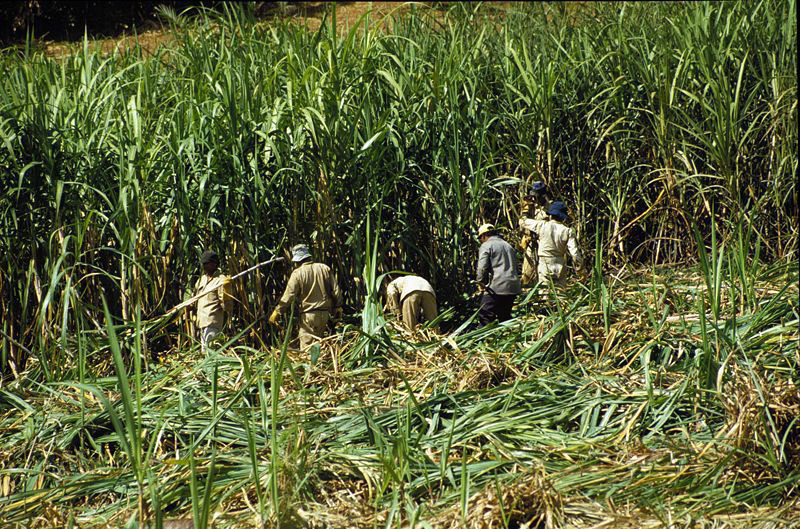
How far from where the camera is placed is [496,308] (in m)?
5.69

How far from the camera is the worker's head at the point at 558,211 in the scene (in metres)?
6.21

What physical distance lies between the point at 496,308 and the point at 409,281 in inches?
22.8

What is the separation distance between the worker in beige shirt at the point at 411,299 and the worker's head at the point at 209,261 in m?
1.05

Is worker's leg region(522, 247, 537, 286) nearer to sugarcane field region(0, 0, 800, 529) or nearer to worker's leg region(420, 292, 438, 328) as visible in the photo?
sugarcane field region(0, 0, 800, 529)

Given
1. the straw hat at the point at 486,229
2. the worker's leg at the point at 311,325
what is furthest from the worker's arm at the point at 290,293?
the straw hat at the point at 486,229

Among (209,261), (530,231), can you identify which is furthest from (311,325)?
(530,231)

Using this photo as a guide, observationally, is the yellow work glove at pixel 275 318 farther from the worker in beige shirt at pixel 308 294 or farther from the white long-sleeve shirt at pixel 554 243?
the white long-sleeve shirt at pixel 554 243

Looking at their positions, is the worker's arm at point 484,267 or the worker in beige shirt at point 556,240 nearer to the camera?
→ the worker's arm at point 484,267

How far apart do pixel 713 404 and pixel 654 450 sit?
0.37 m

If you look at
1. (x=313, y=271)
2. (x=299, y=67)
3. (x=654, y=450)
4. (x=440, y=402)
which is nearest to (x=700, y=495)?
(x=654, y=450)

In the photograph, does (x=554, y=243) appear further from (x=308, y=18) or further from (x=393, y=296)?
(x=308, y=18)

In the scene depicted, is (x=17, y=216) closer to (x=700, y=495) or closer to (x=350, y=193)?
(x=350, y=193)

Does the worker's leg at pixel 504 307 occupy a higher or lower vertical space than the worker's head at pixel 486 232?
lower

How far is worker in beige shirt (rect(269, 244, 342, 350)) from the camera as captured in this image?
5379mm
